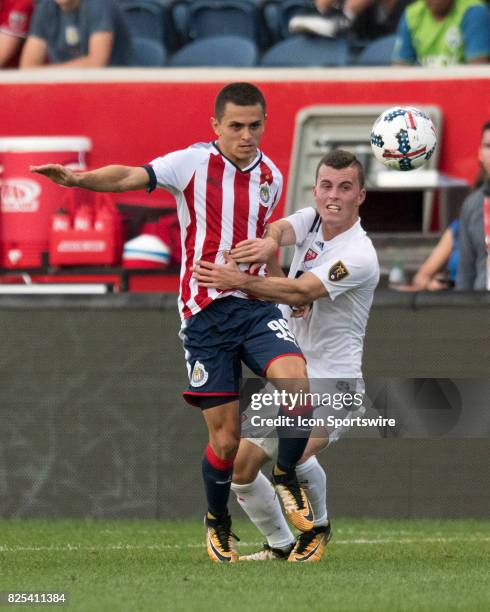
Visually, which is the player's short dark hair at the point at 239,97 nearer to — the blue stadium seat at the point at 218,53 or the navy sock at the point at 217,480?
the navy sock at the point at 217,480

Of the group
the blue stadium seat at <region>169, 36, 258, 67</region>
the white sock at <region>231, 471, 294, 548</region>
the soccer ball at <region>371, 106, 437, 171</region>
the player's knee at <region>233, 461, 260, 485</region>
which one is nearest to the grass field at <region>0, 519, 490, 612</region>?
the white sock at <region>231, 471, 294, 548</region>

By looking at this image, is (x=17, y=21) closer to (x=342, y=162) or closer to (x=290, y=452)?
(x=342, y=162)

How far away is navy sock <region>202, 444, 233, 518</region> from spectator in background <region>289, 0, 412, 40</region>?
5.95m

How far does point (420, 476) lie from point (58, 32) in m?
5.18

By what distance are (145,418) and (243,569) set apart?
10.1 feet

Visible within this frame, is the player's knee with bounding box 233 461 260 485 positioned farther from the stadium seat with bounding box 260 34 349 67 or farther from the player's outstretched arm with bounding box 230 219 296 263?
the stadium seat with bounding box 260 34 349 67

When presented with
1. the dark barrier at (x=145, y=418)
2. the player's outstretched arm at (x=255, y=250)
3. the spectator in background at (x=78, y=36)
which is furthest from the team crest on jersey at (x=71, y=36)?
the player's outstretched arm at (x=255, y=250)

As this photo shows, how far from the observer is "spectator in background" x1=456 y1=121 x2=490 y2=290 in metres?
10.5

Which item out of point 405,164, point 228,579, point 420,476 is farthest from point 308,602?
point 420,476

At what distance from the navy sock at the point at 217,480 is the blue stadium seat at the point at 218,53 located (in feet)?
19.8

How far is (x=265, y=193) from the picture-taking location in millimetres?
7566

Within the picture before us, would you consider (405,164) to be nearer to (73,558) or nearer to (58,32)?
(73,558)

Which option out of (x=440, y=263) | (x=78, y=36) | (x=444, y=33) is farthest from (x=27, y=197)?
(x=444, y=33)

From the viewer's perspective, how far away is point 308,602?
237 inches
